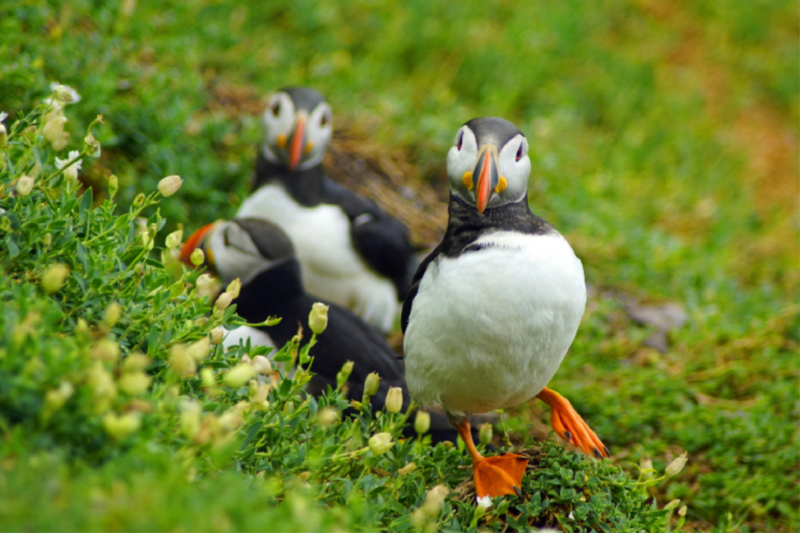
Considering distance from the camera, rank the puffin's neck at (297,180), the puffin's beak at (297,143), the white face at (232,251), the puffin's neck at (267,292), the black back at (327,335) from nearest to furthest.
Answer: the black back at (327,335) → the puffin's neck at (267,292) → the white face at (232,251) → the puffin's beak at (297,143) → the puffin's neck at (297,180)

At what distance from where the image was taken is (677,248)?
5.07m

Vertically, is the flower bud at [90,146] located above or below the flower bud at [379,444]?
above

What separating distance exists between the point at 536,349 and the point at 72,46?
277 cm

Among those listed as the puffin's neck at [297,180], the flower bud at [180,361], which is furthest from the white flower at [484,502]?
the puffin's neck at [297,180]

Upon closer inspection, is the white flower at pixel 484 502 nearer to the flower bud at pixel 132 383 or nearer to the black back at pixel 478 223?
the black back at pixel 478 223

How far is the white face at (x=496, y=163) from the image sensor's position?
215cm

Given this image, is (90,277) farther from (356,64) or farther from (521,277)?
(356,64)

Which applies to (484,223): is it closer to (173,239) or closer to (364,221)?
(173,239)

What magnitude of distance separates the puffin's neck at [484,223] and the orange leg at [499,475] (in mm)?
620

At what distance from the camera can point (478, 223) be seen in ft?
7.39

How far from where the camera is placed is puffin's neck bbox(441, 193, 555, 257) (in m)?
2.22

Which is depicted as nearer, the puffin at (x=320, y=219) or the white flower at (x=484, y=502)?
the white flower at (x=484, y=502)

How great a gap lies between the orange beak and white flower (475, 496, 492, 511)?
2.15m

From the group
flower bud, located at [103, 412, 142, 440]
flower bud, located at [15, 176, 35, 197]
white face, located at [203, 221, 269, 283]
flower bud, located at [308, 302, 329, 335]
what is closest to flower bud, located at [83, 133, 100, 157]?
flower bud, located at [15, 176, 35, 197]
